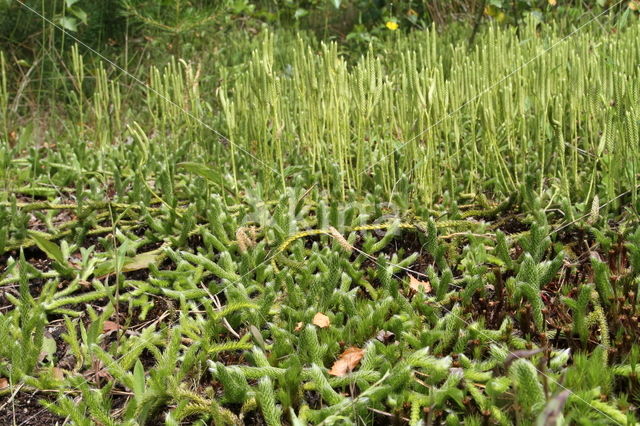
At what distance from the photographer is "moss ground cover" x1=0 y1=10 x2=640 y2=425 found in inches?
60.3

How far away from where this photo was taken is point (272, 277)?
83.2 inches

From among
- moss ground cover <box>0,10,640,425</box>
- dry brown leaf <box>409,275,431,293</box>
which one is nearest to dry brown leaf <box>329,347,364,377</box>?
moss ground cover <box>0,10,640,425</box>

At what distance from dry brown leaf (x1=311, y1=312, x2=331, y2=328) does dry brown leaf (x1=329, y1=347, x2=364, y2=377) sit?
113 mm

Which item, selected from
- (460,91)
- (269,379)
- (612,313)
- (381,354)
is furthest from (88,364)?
(460,91)

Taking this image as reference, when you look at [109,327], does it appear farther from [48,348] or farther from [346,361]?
[346,361]

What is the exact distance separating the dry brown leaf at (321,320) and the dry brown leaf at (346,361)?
11 centimetres

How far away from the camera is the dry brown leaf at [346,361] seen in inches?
64.5

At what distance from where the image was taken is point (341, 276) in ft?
6.71

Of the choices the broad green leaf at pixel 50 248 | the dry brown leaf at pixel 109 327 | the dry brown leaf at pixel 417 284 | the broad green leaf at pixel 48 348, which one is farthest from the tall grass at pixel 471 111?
the broad green leaf at pixel 48 348

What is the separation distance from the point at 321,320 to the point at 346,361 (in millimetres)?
177

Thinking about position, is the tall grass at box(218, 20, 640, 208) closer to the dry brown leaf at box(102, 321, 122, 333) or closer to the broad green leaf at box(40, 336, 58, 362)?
the dry brown leaf at box(102, 321, 122, 333)

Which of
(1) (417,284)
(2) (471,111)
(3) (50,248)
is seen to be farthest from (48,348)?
(2) (471,111)

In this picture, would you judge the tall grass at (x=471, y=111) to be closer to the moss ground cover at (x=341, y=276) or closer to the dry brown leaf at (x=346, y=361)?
the moss ground cover at (x=341, y=276)

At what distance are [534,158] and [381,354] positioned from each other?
1525mm
